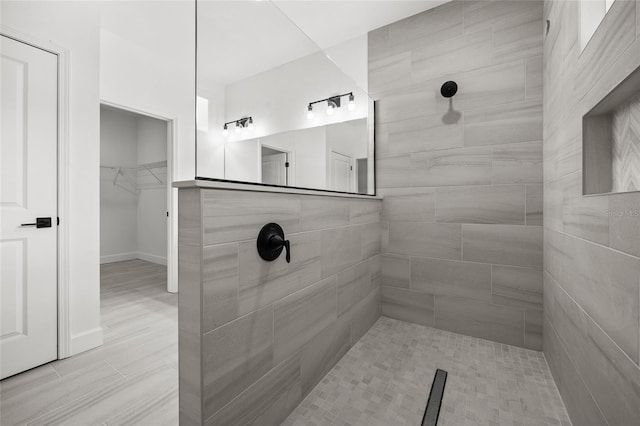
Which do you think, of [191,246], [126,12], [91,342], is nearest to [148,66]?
[126,12]

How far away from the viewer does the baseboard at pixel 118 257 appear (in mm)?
4652

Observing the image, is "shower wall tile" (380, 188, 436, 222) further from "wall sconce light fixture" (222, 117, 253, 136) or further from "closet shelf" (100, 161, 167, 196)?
"closet shelf" (100, 161, 167, 196)

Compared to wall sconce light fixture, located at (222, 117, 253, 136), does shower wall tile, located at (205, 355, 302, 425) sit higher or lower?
lower

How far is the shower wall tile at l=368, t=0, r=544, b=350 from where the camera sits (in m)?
1.76

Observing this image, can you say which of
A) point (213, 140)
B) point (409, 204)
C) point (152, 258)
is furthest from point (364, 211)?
point (152, 258)

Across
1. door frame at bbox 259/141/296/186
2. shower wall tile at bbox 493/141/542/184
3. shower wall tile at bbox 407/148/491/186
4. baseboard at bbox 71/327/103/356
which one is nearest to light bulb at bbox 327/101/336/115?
door frame at bbox 259/141/296/186

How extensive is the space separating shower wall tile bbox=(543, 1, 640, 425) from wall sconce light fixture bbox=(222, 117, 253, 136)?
121 cm

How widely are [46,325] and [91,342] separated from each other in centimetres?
29

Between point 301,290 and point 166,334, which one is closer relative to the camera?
point 301,290

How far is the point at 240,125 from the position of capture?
1132 millimetres

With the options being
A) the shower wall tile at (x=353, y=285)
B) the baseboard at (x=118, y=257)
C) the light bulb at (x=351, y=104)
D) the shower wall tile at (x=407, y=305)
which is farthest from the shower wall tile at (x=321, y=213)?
the baseboard at (x=118, y=257)

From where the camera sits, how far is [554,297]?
4.74 feet

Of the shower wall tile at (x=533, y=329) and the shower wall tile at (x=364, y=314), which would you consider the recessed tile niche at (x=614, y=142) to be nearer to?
the shower wall tile at (x=533, y=329)

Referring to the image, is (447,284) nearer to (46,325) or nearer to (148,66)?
(46,325)
